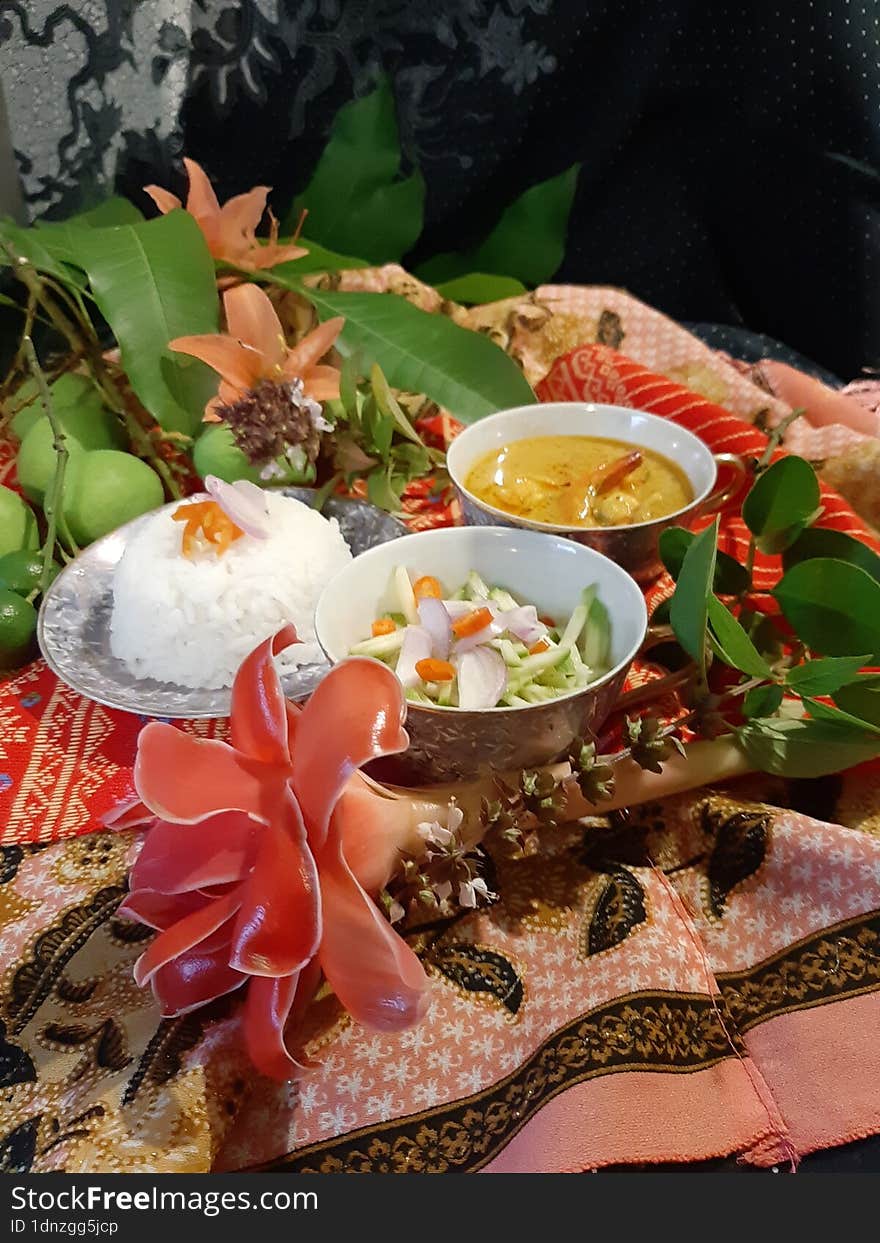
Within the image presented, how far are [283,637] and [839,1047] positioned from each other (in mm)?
475

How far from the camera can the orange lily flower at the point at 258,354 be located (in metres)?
1.07

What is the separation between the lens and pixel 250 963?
554mm

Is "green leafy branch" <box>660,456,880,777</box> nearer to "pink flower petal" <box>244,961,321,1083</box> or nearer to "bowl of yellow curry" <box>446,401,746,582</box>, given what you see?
"bowl of yellow curry" <box>446,401,746,582</box>

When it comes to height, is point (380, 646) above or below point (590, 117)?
below

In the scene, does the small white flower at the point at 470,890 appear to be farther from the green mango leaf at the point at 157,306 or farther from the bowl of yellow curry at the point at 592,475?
the green mango leaf at the point at 157,306

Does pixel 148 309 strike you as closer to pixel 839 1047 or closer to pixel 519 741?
pixel 519 741

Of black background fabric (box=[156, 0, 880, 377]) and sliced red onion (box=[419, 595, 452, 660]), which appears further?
black background fabric (box=[156, 0, 880, 377])

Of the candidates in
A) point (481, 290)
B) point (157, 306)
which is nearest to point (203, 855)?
point (157, 306)

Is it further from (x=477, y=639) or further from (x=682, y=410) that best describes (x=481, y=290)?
(x=477, y=639)

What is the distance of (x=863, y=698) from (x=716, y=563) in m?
0.18

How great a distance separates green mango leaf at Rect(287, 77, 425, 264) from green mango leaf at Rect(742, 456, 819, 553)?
0.96m

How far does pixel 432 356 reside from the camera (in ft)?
4.06

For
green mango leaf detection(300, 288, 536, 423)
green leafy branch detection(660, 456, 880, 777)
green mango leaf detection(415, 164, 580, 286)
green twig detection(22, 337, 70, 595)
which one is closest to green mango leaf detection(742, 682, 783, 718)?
green leafy branch detection(660, 456, 880, 777)

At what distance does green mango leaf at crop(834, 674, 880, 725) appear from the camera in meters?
0.74
